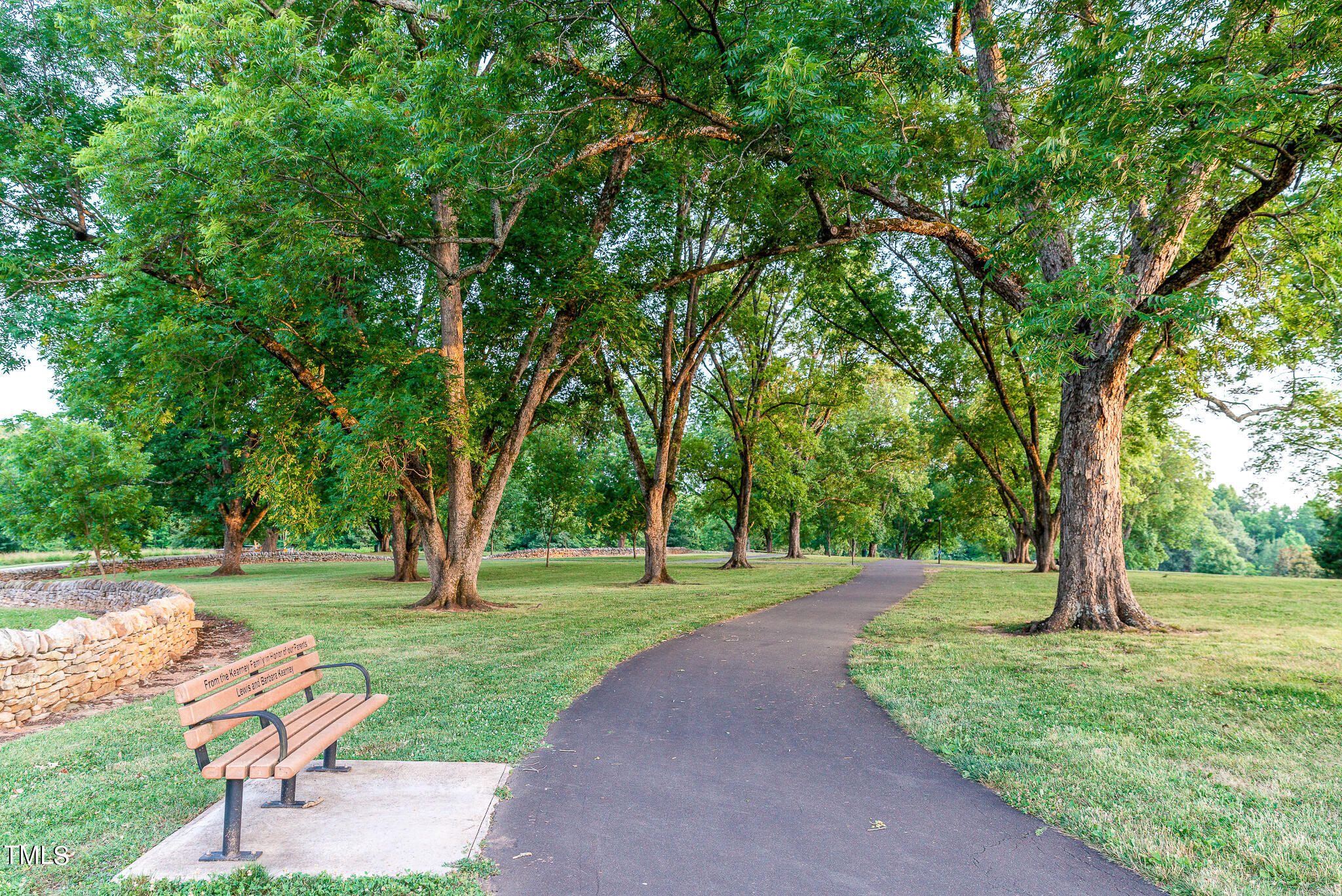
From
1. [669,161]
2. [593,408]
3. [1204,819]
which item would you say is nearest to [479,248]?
[669,161]

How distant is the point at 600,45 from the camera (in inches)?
338

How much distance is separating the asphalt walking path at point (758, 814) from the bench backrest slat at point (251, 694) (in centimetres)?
155

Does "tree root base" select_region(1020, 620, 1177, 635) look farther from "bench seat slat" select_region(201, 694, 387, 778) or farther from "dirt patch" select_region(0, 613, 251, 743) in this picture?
"dirt patch" select_region(0, 613, 251, 743)

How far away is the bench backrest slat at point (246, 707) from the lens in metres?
3.13

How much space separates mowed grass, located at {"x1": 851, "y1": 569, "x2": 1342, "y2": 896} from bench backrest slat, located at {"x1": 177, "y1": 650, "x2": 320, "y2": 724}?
15.1 feet

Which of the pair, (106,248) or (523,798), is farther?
(106,248)

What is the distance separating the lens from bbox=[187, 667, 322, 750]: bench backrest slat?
313cm

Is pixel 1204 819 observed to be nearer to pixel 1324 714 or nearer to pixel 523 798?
pixel 1324 714

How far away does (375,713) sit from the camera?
575 centimetres

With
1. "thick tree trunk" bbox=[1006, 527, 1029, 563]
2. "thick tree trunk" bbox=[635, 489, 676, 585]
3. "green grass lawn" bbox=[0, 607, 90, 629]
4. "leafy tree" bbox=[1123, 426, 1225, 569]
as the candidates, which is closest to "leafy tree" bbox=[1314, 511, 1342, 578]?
"leafy tree" bbox=[1123, 426, 1225, 569]

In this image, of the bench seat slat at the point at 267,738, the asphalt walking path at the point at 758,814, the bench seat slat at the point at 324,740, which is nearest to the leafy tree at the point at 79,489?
the bench seat slat at the point at 267,738

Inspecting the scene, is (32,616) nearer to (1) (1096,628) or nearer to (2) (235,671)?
(2) (235,671)

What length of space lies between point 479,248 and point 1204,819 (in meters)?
14.5

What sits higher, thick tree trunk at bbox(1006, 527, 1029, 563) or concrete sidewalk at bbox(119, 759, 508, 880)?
thick tree trunk at bbox(1006, 527, 1029, 563)
